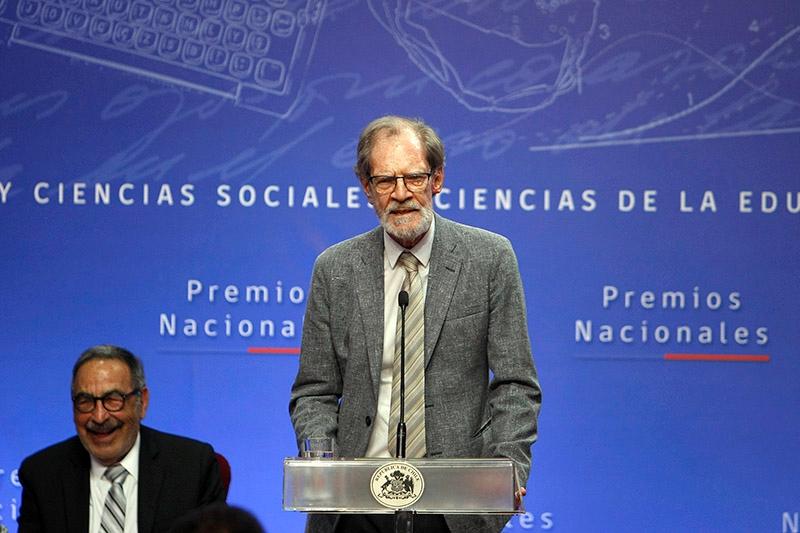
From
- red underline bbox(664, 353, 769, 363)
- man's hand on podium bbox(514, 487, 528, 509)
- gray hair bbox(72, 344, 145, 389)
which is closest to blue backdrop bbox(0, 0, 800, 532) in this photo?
red underline bbox(664, 353, 769, 363)

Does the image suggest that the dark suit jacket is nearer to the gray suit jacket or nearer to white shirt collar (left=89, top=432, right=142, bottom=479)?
white shirt collar (left=89, top=432, right=142, bottom=479)

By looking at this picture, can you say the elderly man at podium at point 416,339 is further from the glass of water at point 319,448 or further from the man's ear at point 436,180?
the glass of water at point 319,448

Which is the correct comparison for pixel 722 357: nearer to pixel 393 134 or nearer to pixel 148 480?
pixel 393 134

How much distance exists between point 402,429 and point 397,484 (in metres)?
0.23

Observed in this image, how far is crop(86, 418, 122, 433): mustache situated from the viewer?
3248mm

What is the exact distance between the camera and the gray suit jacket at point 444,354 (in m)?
2.93

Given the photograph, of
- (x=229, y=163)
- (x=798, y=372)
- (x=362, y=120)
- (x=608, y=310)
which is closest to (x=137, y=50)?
(x=229, y=163)

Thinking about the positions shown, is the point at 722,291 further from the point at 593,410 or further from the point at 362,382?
the point at 362,382

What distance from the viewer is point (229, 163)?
4887mm

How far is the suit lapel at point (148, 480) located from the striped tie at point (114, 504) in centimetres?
6

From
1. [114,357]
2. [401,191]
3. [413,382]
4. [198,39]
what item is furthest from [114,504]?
[198,39]

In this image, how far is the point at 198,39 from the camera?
4883 millimetres

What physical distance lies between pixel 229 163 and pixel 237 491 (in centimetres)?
126

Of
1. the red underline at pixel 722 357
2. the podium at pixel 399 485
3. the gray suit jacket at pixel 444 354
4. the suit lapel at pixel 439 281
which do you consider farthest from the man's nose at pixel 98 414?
the red underline at pixel 722 357
